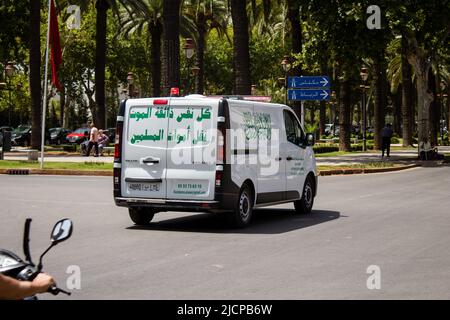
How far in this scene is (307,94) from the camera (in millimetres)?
33031

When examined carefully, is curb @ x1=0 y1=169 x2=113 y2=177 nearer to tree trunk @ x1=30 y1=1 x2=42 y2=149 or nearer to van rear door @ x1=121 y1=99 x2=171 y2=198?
tree trunk @ x1=30 y1=1 x2=42 y2=149

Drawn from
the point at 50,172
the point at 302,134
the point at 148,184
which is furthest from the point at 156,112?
the point at 50,172

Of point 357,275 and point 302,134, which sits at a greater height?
point 302,134

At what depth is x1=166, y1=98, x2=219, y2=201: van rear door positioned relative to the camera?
13.8 metres

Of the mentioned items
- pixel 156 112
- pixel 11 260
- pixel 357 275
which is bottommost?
pixel 357 275

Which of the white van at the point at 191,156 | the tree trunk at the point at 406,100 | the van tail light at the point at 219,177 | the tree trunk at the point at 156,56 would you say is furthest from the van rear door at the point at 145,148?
the tree trunk at the point at 406,100

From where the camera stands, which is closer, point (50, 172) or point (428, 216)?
point (428, 216)

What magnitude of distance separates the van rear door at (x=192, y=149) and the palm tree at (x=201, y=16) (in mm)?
40507

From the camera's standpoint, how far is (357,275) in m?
9.20

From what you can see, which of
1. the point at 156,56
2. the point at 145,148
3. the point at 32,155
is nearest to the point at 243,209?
the point at 145,148

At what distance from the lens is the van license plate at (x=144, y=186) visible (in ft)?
46.5

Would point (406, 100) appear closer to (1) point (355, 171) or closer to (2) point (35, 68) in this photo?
(2) point (35, 68)
